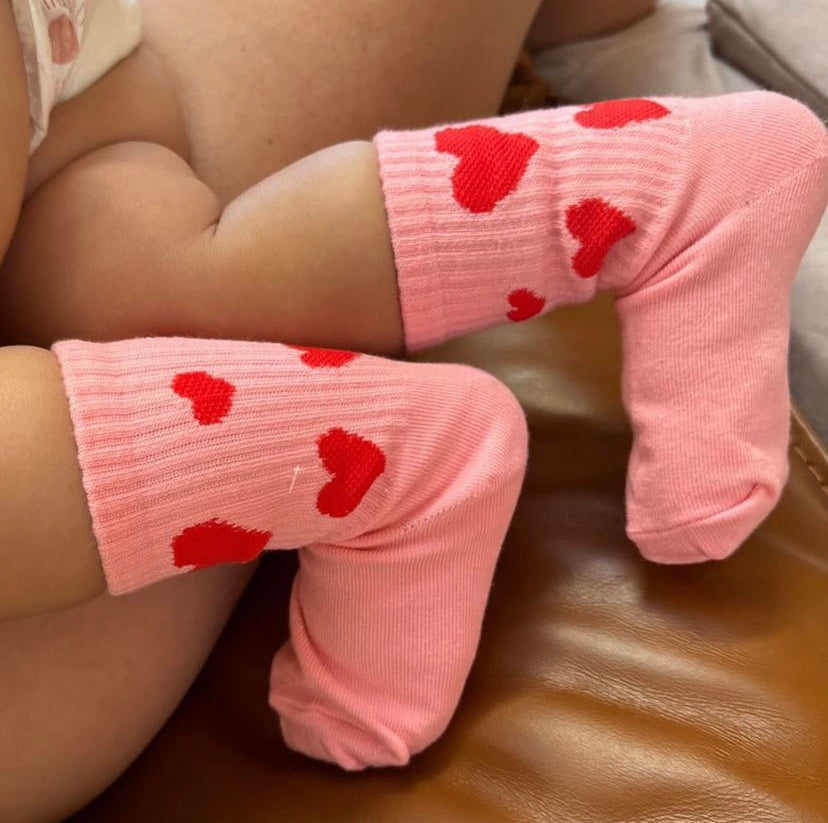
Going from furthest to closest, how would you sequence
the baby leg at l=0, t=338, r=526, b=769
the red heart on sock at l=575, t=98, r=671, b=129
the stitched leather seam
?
the stitched leather seam
the red heart on sock at l=575, t=98, r=671, b=129
the baby leg at l=0, t=338, r=526, b=769

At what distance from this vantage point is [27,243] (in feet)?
1.83

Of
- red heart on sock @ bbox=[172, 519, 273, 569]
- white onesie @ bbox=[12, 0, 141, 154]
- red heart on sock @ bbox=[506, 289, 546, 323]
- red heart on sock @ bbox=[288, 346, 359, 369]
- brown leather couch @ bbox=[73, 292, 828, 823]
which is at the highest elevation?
white onesie @ bbox=[12, 0, 141, 154]

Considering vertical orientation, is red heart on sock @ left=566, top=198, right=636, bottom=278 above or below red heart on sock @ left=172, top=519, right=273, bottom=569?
above

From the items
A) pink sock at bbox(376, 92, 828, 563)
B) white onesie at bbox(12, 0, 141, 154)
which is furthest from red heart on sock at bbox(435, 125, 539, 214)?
white onesie at bbox(12, 0, 141, 154)

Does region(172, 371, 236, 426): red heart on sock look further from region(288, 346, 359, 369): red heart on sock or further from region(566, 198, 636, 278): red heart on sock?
region(566, 198, 636, 278): red heart on sock

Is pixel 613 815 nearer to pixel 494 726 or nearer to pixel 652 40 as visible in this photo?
pixel 494 726

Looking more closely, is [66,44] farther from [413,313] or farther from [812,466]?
[812,466]

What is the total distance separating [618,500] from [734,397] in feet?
0.43

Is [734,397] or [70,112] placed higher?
[70,112]

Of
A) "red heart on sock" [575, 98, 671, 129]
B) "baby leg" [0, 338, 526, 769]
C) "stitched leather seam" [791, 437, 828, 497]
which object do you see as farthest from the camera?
"stitched leather seam" [791, 437, 828, 497]

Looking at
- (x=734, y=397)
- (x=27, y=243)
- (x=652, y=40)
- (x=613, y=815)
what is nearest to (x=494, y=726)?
(x=613, y=815)

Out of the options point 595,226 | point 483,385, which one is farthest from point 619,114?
point 483,385

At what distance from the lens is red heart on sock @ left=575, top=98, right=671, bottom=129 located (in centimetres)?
56

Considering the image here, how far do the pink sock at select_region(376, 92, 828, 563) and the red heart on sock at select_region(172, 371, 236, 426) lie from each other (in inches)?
4.9
